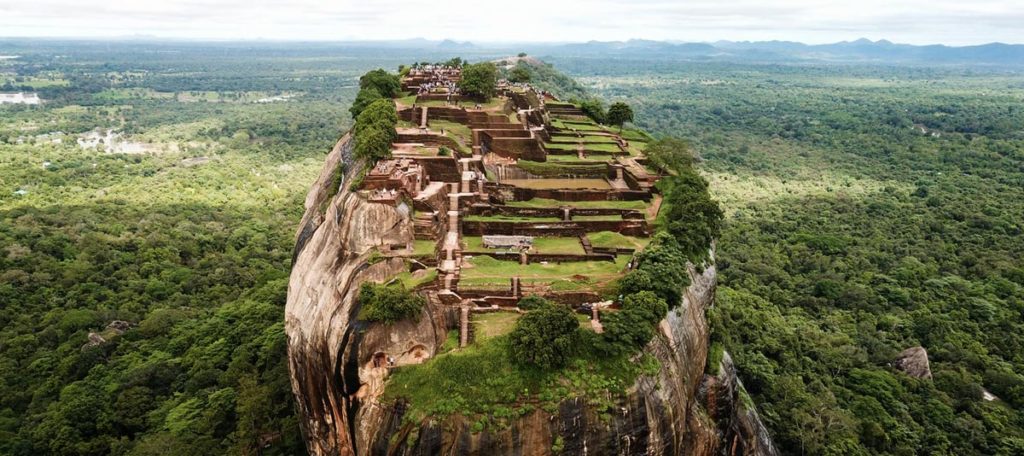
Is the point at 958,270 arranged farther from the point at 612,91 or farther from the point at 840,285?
the point at 612,91

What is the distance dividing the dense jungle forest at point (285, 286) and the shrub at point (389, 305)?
38.8 ft

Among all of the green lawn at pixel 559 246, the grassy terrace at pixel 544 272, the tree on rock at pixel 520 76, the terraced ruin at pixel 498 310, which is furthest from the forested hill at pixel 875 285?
the tree on rock at pixel 520 76

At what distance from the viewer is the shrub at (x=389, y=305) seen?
2153cm

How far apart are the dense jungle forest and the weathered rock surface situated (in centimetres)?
78

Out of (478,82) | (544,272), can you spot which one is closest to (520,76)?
(478,82)

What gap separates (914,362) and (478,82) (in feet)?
123

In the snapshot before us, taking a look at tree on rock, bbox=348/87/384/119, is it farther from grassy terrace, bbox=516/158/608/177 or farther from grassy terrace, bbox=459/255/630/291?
grassy terrace, bbox=459/255/630/291

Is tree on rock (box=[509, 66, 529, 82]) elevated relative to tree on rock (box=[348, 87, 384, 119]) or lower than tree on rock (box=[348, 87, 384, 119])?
elevated

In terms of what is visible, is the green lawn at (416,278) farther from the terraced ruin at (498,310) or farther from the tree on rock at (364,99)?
the tree on rock at (364,99)

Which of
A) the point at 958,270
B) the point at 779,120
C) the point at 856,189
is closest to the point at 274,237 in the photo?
the point at 958,270

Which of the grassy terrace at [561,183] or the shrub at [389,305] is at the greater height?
the grassy terrace at [561,183]

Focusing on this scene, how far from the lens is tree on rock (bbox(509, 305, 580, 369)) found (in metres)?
20.7

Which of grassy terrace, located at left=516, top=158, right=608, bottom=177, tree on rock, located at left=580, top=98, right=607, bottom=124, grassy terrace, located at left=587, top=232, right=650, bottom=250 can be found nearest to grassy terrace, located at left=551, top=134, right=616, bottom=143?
grassy terrace, located at left=516, top=158, right=608, bottom=177

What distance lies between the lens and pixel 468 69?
164 feet
